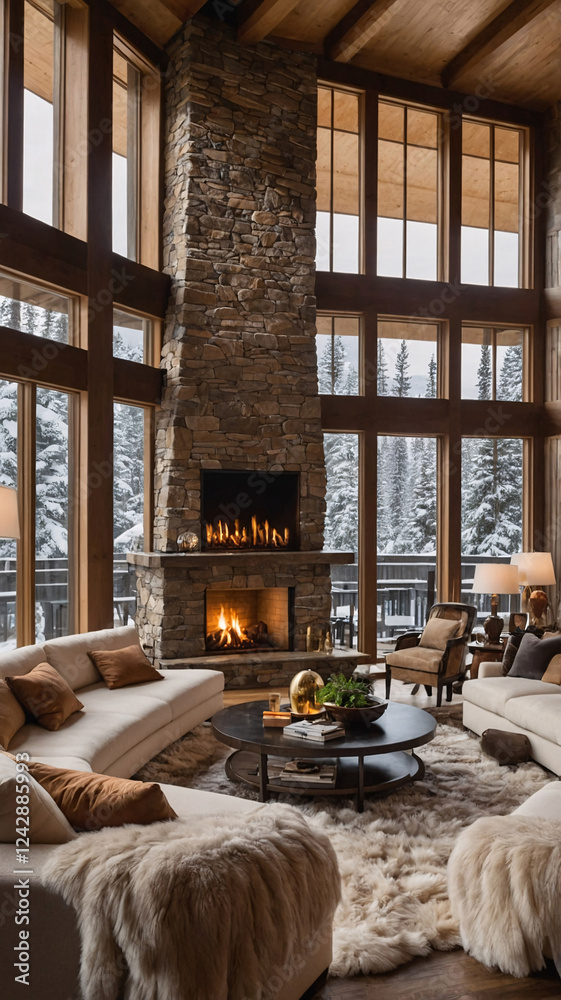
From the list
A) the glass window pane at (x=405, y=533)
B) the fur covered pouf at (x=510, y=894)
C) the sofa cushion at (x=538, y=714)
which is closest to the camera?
the fur covered pouf at (x=510, y=894)

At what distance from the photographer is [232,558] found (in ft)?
23.6

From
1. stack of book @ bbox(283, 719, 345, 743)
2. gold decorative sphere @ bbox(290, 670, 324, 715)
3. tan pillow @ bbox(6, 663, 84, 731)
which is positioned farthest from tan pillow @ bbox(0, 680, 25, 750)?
gold decorative sphere @ bbox(290, 670, 324, 715)

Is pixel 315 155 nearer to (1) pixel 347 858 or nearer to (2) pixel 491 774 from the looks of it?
(2) pixel 491 774

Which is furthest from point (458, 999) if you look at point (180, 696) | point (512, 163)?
point (512, 163)

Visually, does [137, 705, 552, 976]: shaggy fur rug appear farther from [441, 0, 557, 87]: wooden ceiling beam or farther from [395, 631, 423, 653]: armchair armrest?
[441, 0, 557, 87]: wooden ceiling beam

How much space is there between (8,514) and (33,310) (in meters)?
2.76

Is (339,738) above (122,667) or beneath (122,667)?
beneath

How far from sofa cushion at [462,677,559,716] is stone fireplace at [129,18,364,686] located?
2046 millimetres

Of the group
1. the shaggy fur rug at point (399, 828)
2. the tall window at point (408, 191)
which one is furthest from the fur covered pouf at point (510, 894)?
the tall window at point (408, 191)

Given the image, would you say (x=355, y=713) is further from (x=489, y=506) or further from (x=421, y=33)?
(x=421, y=33)

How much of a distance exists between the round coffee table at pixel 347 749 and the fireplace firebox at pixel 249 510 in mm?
2852

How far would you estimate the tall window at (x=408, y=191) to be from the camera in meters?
8.51

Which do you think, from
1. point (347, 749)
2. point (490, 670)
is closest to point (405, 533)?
point (490, 670)

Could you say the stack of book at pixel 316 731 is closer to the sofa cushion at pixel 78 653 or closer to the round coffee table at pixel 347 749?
the round coffee table at pixel 347 749
